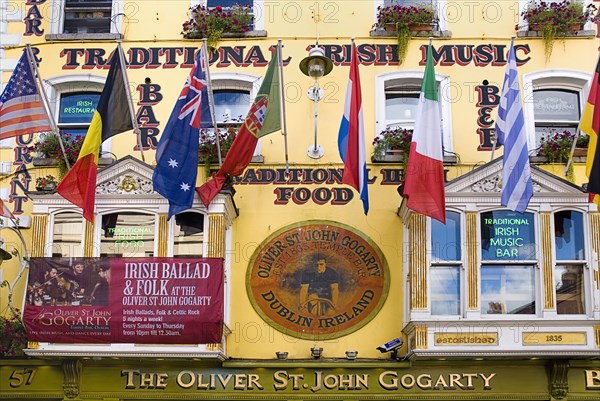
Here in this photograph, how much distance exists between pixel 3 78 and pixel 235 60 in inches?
181

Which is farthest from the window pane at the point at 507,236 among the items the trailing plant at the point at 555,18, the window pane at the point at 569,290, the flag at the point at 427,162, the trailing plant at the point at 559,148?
the trailing plant at the point at 555,18

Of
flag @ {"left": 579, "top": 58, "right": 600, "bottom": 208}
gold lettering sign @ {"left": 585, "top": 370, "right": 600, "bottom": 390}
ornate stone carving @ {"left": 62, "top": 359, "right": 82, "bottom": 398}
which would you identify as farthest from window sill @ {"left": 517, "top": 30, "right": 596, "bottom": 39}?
ornate stone carving @ {"left": 62, "top": 359, "right": 82, "bottom": 398}

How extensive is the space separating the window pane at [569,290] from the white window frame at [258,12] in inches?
292

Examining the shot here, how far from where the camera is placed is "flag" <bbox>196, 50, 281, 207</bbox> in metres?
16.7

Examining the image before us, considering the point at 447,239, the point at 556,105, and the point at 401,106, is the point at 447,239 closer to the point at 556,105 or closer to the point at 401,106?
the point at 401,106

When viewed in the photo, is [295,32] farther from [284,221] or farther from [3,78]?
[3,78]

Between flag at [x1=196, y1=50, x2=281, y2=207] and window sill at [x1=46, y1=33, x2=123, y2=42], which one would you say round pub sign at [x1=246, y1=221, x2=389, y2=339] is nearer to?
flag at [x1=196, y1=50, x2=281, y2=207]

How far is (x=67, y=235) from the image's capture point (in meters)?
17.2

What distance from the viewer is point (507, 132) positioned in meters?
16.5

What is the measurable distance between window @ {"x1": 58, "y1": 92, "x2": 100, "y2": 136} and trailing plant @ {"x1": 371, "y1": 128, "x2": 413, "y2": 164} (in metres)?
5.62

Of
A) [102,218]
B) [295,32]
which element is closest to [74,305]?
[102,218]

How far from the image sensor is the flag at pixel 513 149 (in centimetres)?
1602

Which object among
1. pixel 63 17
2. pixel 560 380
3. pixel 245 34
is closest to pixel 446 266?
pixel 560 380

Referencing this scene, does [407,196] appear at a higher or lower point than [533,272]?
higher
